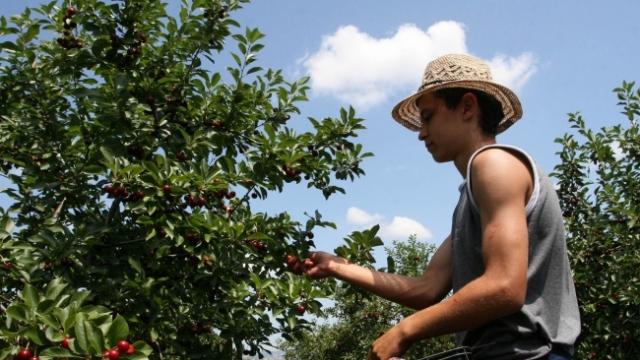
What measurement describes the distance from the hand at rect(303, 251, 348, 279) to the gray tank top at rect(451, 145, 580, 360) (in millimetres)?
1024

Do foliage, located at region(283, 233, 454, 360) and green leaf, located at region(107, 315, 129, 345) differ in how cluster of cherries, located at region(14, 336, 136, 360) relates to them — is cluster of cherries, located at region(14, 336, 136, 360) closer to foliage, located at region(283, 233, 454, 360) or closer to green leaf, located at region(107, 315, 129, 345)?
green leaf, located at region(107, 315, 129, 345)

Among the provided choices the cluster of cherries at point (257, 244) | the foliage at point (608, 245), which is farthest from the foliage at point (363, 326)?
the cluster of cherries at point (257, 244)

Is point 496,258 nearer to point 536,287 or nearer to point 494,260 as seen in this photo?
point 494,260

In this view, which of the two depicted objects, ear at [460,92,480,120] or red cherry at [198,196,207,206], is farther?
red cherry at [198,196,207,206]

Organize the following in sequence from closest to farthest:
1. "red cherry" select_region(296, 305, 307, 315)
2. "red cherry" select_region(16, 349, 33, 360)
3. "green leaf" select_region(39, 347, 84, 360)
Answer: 1. "green leaf" select_region(39, 347, 84, 360)
2. "red cherry" select_region(16, 349, 33, 360)
3. "red cherry" select_region(296, 305, 307, 315)

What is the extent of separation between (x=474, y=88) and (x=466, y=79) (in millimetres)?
52

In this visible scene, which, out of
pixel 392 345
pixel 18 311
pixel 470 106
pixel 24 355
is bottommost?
pixel 392 345

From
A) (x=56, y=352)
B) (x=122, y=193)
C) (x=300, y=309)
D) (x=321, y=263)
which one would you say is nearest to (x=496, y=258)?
(x=321, y=263)

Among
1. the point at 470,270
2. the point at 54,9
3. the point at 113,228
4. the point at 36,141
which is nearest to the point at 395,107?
the point at 470,270

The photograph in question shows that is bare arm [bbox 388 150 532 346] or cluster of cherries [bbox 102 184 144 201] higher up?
cluster of cherries [bbox 102 184 144 201]

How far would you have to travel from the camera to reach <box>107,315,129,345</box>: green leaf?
2.20 m

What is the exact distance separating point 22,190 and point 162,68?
5.07 ft

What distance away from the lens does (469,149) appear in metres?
1.97

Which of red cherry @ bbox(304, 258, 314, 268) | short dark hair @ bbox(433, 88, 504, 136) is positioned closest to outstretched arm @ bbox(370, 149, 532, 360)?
short dark hair @ bbox(433, 88, 504, 136)
